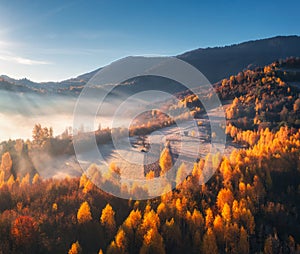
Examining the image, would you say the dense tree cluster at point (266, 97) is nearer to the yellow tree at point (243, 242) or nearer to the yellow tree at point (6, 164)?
the yellow tree at point (243, 242)

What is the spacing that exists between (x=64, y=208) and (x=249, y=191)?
39108 mm

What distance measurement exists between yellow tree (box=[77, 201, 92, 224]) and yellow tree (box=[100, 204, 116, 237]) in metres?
2.54

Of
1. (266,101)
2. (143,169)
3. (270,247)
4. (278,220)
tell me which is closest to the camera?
(270,247)

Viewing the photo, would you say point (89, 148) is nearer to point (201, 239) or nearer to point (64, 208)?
point (64, 208)

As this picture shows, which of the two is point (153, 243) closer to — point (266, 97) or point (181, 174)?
point (181, 174)

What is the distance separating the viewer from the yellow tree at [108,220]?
54531mm

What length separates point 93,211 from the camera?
194 feet

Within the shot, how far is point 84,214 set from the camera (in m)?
55.4

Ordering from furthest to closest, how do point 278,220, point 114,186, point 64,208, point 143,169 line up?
point 143,169 < point 114,186 < point 64,208 < point 278,220

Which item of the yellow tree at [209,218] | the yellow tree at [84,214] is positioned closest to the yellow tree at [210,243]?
the yellow tree at [209,218]

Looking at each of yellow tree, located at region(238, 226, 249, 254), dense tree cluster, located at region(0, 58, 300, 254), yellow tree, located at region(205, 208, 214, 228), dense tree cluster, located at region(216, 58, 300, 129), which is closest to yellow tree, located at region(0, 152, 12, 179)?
dense tree cluster, located at region(0, 58, 300, 254)

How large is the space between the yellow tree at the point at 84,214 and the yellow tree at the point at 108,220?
2.54 meters

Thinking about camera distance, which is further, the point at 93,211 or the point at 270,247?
the point at 93,211

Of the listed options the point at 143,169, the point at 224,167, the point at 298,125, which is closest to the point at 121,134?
the point at 143,169
